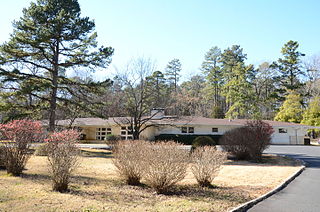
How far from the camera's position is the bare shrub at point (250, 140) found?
15375mm

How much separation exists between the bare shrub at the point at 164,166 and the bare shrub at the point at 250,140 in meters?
9.89

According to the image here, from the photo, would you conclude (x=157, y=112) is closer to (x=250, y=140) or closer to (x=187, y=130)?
(x=250, y=140)

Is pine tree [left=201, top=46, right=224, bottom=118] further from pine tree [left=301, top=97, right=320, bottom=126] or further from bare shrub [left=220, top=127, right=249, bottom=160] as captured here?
bare shrub [left=220, top=127, right=249, bottom=160]

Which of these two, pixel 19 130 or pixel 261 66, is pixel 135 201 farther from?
pixel 261 66

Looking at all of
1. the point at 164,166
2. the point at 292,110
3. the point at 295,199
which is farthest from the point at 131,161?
the point at 292,110

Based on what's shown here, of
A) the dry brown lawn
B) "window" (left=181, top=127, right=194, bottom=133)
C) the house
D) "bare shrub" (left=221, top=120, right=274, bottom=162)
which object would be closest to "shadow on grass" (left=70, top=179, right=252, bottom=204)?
the dry brown lawn

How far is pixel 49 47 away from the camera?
19734 millimetres

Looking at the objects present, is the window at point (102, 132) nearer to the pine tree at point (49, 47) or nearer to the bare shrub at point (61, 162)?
the pine tree at point (49, 47)

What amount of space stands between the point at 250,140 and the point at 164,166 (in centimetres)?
1052

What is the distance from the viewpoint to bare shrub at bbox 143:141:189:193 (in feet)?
21.4

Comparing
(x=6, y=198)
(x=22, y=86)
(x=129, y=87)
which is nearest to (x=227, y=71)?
(x=129, y=87)

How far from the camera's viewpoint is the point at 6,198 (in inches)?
223

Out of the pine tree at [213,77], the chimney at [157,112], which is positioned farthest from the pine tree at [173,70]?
the chimney at [157,112]

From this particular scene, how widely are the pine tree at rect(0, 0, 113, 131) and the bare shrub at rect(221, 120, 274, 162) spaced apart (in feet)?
35.5
